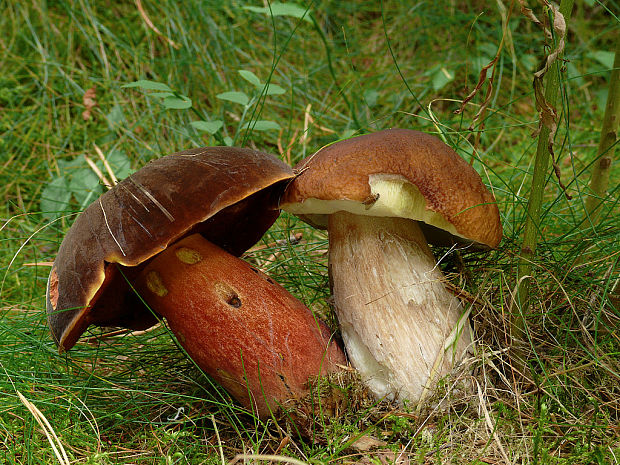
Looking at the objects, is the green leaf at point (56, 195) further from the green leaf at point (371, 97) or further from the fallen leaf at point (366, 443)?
the fallen leaf at point (366, 443)

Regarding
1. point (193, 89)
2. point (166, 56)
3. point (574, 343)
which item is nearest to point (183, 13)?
point (166, 56)

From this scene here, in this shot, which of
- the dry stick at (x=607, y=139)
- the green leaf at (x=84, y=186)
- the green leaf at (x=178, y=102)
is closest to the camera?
the dry stick at (x=607, y=139)

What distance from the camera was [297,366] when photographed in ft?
4.96

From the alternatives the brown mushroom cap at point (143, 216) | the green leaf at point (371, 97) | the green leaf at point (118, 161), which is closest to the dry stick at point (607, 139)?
the brown mushroom cap at point (143, 216)

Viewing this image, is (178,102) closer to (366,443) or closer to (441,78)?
(366,443)

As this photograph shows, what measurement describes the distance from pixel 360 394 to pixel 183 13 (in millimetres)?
3089

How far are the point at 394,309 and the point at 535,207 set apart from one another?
1.52 feet

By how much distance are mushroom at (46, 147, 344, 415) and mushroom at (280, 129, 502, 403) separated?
4.4 inches

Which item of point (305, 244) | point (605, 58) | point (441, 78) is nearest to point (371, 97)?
point (441, 78)

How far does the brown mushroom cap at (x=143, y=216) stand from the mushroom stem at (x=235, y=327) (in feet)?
0.46

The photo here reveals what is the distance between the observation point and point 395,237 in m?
1.57

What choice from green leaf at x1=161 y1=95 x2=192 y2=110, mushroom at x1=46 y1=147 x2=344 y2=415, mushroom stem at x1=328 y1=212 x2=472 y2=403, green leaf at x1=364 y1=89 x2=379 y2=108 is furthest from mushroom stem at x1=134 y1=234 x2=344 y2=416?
green leaf at x1=364 y1=89 x2=379 y2=108

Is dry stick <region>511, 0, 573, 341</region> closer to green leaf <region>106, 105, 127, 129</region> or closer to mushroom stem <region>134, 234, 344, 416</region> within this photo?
mushroom stem <region>134, 234, 344, 416</region>

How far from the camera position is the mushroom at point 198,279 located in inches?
51.3
